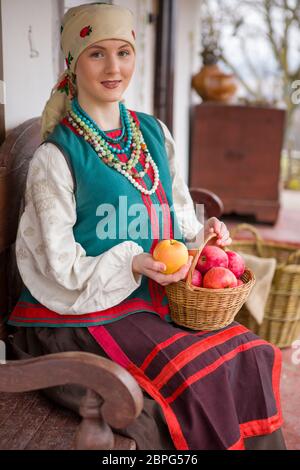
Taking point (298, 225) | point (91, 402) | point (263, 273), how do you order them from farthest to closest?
point (298, 225)
point (263, 273)
point (91, 402)

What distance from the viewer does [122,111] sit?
168 centimetres

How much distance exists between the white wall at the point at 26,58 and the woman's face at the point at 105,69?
264 mm

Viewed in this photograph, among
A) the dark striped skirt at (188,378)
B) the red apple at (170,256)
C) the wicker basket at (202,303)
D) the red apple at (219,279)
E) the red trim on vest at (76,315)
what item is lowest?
the dark striped skirt at (188,378)

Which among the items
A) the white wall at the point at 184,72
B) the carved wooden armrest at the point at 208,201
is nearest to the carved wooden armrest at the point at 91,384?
the carved wooden armrest at the point at 208,201

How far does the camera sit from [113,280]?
1.43 m

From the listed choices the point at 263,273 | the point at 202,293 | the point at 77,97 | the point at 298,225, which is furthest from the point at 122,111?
the point at 298,225

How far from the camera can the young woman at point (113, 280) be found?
1.36 meters

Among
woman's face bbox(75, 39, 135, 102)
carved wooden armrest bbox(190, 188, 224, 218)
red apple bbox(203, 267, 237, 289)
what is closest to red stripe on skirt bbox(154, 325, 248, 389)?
red apple bbox(203, 267, 237, 289)

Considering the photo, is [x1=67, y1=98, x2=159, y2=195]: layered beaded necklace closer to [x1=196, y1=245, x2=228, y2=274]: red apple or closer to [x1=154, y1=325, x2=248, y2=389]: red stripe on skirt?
[x1=196, y1=245, x2=228, y2=274]: red apple

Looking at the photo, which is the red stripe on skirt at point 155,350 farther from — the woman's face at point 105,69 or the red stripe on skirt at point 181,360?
the woman's face at point 105,69

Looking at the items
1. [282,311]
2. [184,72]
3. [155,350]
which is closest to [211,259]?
[155,350]

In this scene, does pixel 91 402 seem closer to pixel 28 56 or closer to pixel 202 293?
pixel 202 293

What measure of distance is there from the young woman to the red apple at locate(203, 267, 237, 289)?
0.30 feet
